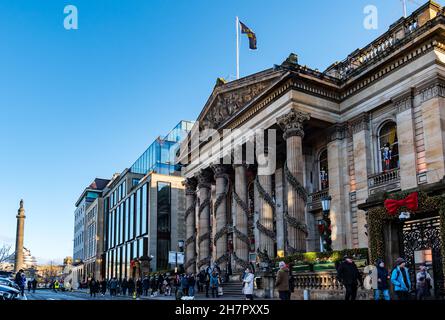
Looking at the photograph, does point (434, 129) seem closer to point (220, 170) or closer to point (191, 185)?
point (220, 170)

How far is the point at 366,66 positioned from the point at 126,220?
51389mm

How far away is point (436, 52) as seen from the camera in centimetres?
2441

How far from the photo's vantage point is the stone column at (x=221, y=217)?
36625 mm

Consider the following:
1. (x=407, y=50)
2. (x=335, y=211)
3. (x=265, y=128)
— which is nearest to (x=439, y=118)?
(x=407, y=50)

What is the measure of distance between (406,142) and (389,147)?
2.05 m

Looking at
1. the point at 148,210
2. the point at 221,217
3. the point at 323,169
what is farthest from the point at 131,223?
the point at 323,169

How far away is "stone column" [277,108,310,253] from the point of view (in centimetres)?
2788

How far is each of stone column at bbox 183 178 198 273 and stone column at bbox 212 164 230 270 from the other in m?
5.73

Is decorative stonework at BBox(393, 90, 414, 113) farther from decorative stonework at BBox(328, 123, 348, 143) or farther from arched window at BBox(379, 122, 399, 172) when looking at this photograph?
decorative stonework at BBox(328, 123, 348, 143)

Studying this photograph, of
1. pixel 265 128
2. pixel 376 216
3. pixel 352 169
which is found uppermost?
pixel 265 128

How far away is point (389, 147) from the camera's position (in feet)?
90.6

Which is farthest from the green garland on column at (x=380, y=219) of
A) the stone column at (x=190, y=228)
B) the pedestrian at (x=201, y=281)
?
the stone column at (x=190, y=228)
